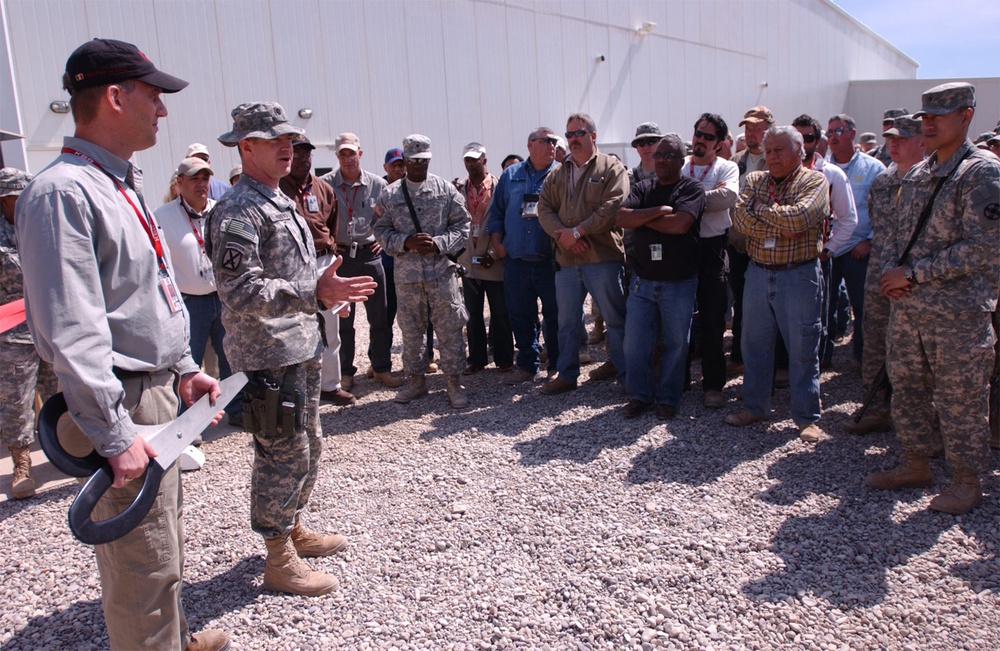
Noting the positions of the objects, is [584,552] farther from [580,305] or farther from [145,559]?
[580,305]

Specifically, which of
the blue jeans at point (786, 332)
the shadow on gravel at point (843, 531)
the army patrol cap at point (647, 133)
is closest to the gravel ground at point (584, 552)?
the shadow on gravel at point (843, 531)

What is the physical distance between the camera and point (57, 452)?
1.95 metres

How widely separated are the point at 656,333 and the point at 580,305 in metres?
0.75

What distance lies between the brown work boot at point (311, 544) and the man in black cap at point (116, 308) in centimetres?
105

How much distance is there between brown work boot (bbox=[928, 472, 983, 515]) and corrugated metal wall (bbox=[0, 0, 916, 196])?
9631mm

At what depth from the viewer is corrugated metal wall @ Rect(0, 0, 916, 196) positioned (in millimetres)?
9109

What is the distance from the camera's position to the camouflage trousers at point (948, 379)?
11.3 feet

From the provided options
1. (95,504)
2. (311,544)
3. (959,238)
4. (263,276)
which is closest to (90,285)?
(95,504)

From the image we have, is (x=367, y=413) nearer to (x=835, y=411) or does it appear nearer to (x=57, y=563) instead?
(x=57, y=563)

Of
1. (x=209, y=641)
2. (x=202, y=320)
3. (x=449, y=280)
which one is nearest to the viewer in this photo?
(x=209, y=641)

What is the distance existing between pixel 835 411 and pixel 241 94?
9057 millimetres

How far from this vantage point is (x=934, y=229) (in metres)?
3.49

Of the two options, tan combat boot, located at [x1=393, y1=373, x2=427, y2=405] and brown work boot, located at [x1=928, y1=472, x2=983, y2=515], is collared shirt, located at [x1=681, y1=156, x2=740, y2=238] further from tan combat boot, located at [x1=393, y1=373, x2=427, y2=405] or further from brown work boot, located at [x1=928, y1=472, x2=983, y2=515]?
tan combat boot, located at [x1=393, y1=373, x2=427, y2=405]

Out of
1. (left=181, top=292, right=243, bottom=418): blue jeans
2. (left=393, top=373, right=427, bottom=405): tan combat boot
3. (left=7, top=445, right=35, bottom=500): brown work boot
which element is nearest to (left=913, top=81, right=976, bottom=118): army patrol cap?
(left=393, top=373, right=427, bottom=405): tan combat boot
